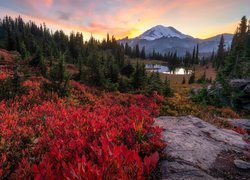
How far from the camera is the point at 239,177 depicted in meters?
4.53

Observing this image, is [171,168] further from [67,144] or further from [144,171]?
[67,144]

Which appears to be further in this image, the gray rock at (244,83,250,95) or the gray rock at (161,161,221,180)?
the gray rock at (244,83,250,95)

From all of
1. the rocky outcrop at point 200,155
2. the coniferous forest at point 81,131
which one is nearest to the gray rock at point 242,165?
the rocky outcrop at point 200,155

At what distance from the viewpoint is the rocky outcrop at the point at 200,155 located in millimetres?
4500

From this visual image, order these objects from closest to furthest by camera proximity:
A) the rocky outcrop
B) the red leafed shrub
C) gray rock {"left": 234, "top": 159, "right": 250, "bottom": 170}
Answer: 1. the red leafed shrub
2. the rocky outcrop
3. gray rock {"left": 234, "top": 159, "right": 250, "bottom": 170}

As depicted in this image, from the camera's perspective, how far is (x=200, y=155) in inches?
213

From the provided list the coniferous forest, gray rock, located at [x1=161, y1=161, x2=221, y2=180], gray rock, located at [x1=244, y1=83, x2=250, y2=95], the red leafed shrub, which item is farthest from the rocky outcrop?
gray rock, located at [x1=244, y1=83, x2=250, y2=95]

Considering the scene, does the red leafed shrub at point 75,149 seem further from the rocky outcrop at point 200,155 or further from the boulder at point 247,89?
the boulder at point 247,89

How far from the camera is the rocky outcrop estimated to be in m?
4.50

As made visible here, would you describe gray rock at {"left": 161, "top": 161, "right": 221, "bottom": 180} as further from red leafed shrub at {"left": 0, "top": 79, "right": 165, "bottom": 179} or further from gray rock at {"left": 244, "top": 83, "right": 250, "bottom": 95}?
gray rock at {"left": 244, "top": 83, "right": 250, "bottom": 95}

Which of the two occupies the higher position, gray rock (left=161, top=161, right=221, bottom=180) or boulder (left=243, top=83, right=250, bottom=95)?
gray rock (left=161, top=161, right=221, bottom=180)

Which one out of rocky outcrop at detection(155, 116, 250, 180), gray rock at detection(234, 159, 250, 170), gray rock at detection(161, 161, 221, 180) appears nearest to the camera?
gray rock at detection(161, 161, 221, 180)

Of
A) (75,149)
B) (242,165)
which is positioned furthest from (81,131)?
(242,165)

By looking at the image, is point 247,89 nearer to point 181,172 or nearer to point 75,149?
point 181,172
